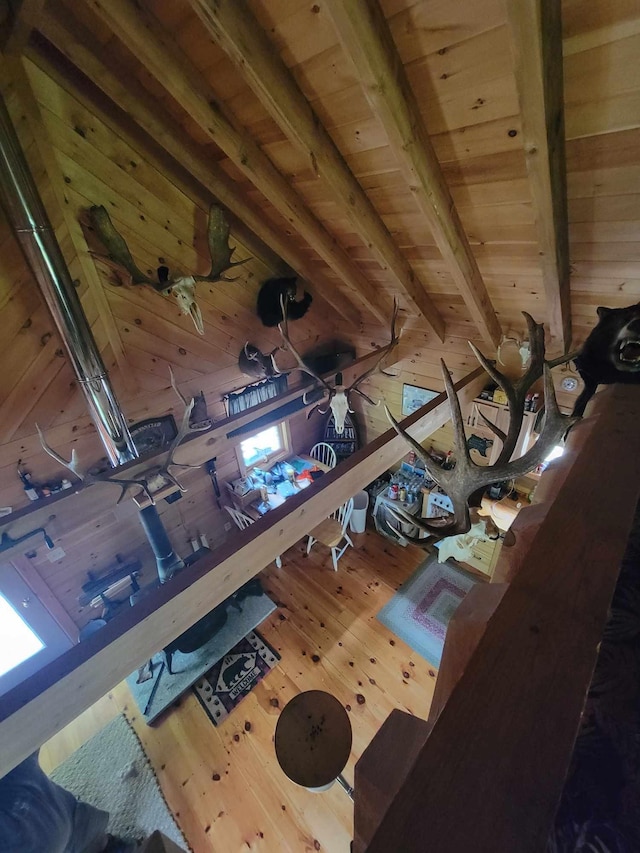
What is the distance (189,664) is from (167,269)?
366 cm

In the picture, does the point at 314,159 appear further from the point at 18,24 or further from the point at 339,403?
the point at 339,403

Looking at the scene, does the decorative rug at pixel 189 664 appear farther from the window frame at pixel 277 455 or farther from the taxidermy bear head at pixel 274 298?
the taxidermy bear head at pixel 274 298

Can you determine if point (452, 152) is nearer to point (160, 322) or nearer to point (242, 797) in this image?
point (160, 322)

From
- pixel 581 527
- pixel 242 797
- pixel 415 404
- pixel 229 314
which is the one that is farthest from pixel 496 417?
pixel 242 797

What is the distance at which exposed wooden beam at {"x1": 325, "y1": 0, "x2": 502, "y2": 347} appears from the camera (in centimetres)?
116

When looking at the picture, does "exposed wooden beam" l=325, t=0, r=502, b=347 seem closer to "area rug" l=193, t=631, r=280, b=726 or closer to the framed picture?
the framed picture

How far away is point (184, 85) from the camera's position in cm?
163

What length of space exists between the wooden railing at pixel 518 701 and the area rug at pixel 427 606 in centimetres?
321

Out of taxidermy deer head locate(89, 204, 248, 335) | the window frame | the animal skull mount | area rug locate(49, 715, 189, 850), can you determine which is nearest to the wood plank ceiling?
taxidermy deer head locate(89, 204, 248, 335)

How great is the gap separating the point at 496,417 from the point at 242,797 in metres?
3.81

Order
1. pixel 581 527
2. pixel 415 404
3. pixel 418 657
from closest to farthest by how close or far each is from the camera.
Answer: pixel 581 527, pixel 418 657, pixel 415 404

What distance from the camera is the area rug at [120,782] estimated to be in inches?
93.3

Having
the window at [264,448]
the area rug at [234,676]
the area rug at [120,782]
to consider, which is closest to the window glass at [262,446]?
the window at [264,448]

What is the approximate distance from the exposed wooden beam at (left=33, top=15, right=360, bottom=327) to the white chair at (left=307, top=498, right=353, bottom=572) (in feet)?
9.11
